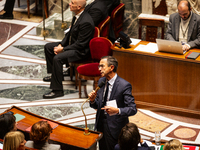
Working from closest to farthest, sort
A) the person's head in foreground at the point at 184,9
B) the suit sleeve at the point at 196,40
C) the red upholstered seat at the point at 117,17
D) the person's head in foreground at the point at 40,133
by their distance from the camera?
the person's head in foreground at the point at 40,133 < the person's head in foreground at the point at 184,9 < the suit sleeve at the point at 196,40 < the red upholstered seat at the point at 117,17

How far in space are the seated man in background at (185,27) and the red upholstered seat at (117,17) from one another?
2076mm

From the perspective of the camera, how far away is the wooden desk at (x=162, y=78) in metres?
4.91

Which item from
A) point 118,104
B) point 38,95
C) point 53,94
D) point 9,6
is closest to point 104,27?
point 53,94

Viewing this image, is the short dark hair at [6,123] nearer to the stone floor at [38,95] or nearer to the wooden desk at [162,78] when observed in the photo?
the stone floor at [38,95]

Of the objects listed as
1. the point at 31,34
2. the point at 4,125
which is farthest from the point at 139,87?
the point at 31,34

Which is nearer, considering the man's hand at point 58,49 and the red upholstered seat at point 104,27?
the man's hand at point 58,49

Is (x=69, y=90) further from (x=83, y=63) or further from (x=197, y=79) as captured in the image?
(x=197, y=79)

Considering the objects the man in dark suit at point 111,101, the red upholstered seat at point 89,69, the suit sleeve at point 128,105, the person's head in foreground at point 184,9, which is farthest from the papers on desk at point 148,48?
the suit sleeve at point 128,105

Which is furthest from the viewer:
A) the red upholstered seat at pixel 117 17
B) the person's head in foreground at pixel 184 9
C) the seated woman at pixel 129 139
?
the red upholstered seat at pixel 117 17

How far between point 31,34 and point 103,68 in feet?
16.4

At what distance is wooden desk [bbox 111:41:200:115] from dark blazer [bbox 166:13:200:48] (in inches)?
6.2

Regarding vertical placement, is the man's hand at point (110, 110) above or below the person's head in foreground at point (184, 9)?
below

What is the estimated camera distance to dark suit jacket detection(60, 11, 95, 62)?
5688 mm

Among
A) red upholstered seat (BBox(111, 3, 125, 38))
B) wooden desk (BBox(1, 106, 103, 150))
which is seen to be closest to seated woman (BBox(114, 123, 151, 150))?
wooden desk (BBox(1, 106, 103, 150))
